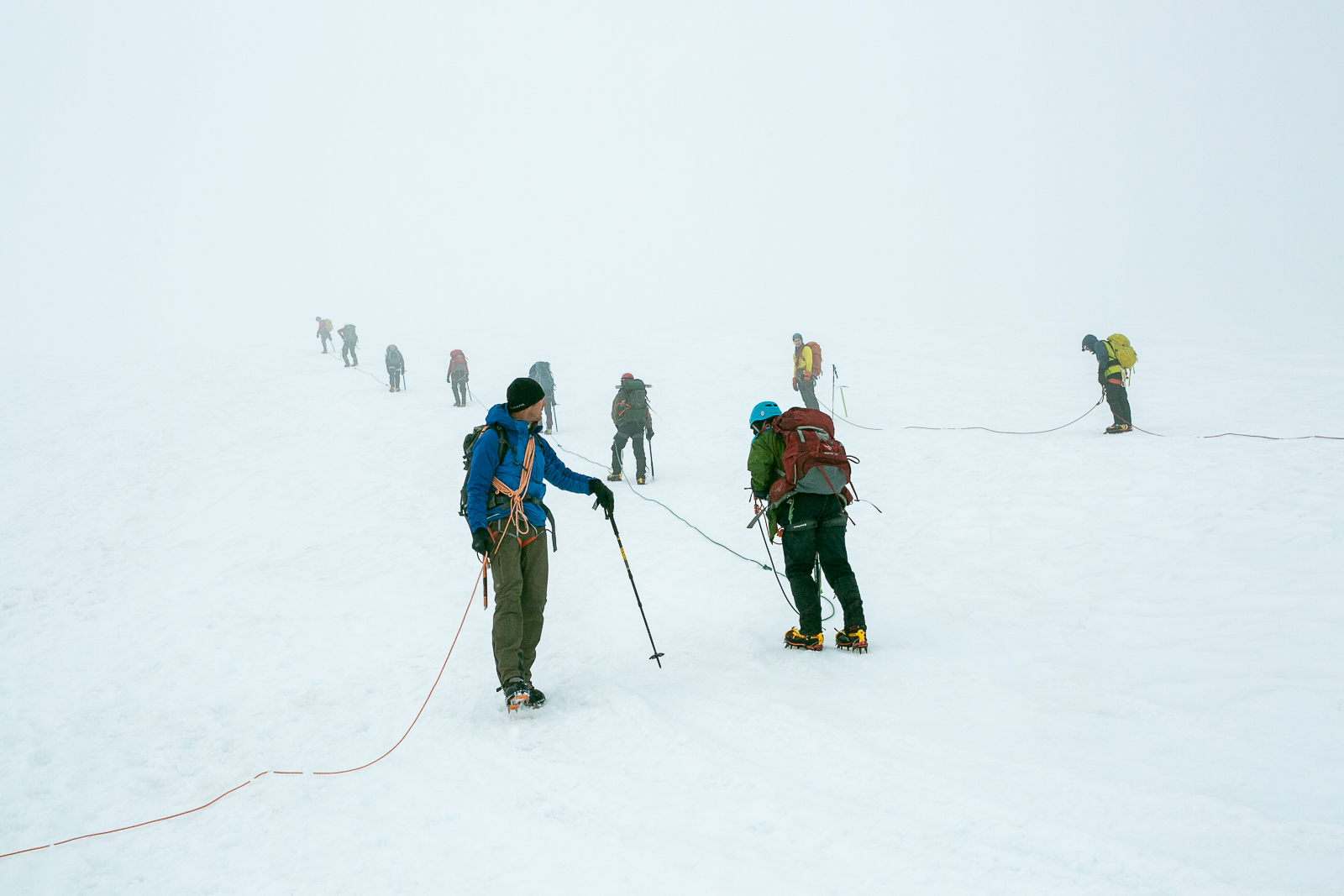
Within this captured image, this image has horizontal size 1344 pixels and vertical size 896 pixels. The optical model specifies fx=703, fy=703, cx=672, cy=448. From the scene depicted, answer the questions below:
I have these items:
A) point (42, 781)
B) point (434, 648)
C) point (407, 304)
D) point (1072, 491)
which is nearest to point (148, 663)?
point (42, 781)

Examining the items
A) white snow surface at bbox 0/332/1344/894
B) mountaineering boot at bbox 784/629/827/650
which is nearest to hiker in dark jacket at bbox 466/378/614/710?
white snow surface at bbox 0/332/1344/894

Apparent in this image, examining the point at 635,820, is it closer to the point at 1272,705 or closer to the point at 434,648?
the point at 1272,705

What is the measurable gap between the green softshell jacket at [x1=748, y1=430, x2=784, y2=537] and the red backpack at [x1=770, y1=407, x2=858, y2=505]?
6 cm

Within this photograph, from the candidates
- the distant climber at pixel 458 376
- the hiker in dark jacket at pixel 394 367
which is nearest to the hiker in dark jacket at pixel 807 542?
the distant climber at pixel 458 376

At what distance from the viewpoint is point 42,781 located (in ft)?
15.3

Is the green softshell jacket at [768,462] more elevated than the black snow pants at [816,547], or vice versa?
the green softshell jacket at [768,462]

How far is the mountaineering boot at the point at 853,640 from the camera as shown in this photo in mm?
5340

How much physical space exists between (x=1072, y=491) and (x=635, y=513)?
233 inches

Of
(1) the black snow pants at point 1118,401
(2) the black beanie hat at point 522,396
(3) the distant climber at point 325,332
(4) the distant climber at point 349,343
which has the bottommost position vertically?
(1) the black snow pants at point 1118,401

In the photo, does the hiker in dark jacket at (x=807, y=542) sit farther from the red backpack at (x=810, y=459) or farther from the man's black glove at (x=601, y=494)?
the man's black glove at (x=601, y=494)

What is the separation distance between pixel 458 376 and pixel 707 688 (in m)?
16.3

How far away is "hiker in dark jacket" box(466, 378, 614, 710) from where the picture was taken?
15.2ft

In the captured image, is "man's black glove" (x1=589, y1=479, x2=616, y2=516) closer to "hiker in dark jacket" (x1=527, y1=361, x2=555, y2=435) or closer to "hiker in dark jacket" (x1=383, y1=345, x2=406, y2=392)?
"hiker in dark jacket" (x1=527, y1=361, x2=555, y2=435)

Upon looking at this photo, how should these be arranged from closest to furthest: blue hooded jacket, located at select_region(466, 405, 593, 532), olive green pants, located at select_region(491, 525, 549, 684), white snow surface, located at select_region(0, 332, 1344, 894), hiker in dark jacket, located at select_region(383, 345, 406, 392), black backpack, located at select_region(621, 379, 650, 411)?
1. white snow surface, located at select_region(0, 332, 1344, 894)
2. blue hooded jacket, located at select_region(466, 405, 593, 532)
3. olive green pants, located at select_region(491, 525, 549, 684)
4. black backpack, located at select_region(621, 379, 650, 411)
5. hiker in dark jacket, located at select_region(383, 345, 406, 392)
